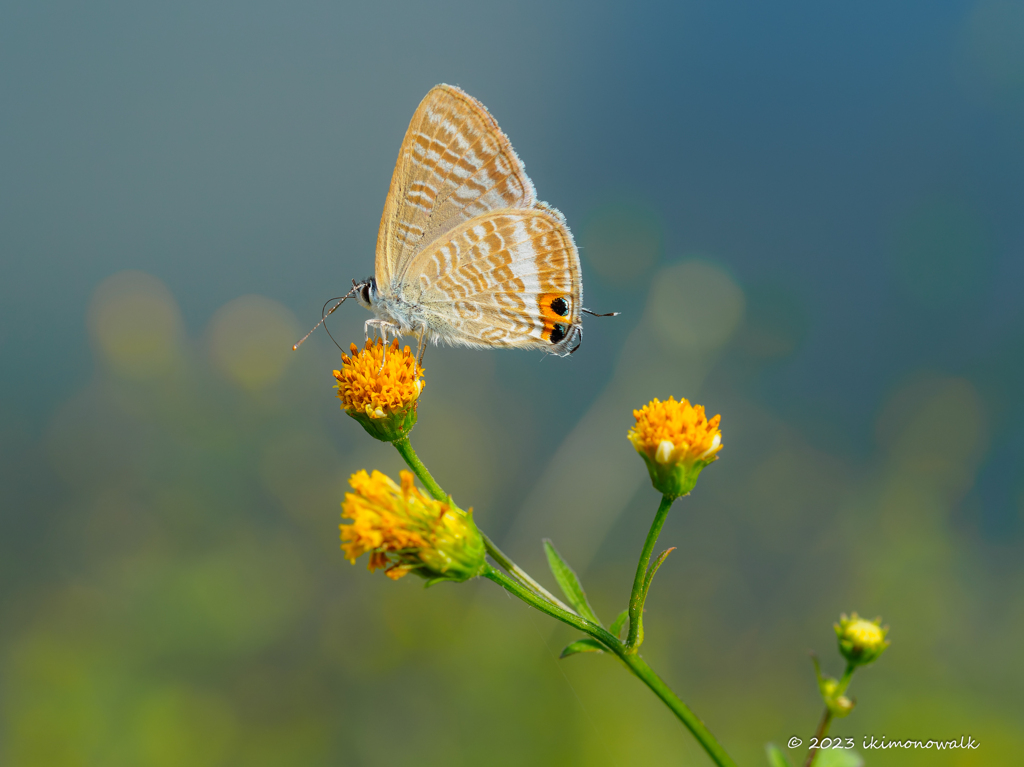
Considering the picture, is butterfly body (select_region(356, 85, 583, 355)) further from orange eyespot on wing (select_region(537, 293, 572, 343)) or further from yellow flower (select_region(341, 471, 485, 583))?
yellow flower (select_region(341, 471, 485, 583))

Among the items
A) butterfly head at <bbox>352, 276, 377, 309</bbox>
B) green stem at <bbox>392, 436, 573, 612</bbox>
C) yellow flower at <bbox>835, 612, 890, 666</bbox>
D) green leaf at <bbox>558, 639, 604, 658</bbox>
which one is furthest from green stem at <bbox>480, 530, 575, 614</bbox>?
butterfly head at <bbox>352, 276, 377, 309</bbox>

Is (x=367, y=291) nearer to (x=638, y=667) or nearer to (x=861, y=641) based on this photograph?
(x=638, y=667)

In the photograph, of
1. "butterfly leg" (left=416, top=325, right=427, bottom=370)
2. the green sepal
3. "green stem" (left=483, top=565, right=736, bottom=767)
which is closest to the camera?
"green stem" (left=483, top=565, right=736, bottom=767)

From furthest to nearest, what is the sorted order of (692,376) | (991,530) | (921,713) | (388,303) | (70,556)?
(692,376) < (991,530) < (70,556) < (921,713) < (388,303)

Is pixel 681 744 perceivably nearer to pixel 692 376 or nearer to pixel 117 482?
pixel 692 376

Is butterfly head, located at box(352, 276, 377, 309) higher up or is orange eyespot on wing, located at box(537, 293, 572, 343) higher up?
orange eyespot on wing, located at box(537, 293, 572, 343)

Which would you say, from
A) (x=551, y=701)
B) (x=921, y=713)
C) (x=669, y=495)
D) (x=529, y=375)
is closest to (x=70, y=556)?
(x=551, y=701)

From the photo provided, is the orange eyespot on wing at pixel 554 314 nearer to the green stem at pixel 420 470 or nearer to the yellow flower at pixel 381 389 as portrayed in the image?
the yellow flower at pixel 381 389

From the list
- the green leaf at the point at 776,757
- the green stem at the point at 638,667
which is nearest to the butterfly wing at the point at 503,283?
the green stem at the point at 638,667
